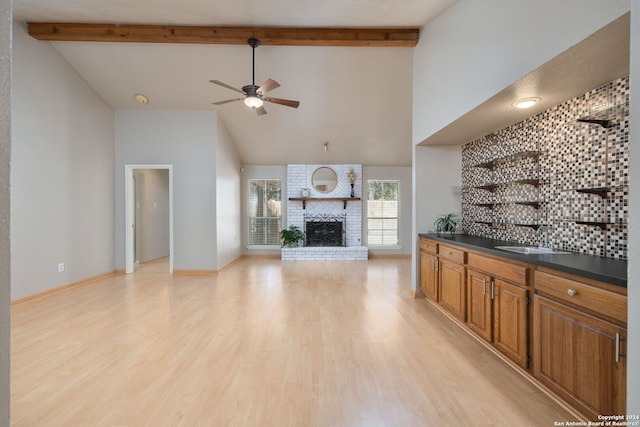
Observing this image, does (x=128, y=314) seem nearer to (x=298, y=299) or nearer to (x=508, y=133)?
(x=298, y=299)

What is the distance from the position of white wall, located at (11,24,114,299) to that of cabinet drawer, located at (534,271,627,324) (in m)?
5.55

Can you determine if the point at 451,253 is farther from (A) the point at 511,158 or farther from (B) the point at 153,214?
(B) the point at 153,214

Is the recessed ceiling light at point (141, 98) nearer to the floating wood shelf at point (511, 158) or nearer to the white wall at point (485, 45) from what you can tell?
the white wall at point (485, 45)

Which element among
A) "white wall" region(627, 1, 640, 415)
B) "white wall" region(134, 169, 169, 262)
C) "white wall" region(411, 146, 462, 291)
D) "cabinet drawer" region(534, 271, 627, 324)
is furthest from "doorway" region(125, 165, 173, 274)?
"white wall" region(627, 1, 640, 415)

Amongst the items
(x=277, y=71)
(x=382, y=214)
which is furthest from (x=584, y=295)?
(x=382, y=214)

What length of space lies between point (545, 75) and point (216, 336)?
3328mm

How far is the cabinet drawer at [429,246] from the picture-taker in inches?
144

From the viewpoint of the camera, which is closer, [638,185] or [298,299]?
[638,185]

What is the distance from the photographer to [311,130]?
637 centimetres

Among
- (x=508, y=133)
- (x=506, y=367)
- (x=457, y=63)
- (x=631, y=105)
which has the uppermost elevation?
(x=457, y=63)

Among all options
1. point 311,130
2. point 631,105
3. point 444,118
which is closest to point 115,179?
point 311,130

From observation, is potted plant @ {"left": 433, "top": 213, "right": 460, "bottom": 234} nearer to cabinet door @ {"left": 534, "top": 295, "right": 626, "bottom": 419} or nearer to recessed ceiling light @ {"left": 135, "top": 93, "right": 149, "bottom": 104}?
cabinet door @ {"left": 534, "top": 295, "right": 626, "bottom": 419}
